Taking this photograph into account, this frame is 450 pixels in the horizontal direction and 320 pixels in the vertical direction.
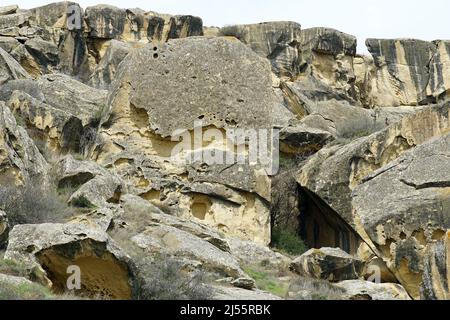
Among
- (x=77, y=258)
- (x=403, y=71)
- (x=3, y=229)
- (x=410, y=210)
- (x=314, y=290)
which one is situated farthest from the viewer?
(x=403, y=71)

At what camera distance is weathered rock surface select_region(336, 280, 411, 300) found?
1293cm

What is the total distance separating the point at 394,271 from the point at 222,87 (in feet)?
20.6

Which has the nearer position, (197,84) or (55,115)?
(197,84)

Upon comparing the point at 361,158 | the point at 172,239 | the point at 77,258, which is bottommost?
the point at 77,258

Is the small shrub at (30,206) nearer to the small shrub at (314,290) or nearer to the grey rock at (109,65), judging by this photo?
the small shrub at (314,290)

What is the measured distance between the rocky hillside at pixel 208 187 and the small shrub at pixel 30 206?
0.03m

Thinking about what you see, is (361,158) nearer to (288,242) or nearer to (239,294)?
(288,242)

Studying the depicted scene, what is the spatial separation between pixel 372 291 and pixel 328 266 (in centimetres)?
145

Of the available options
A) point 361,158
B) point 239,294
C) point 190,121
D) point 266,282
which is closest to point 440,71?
point 361,158

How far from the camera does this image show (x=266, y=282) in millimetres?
13562

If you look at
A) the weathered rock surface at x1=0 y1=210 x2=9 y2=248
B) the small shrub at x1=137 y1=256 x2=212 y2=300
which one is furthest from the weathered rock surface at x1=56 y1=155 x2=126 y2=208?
the small shrub at x1=137 y1=256 x2=212 y2=300

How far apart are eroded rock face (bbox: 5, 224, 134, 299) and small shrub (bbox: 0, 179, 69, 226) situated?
7.44 feet

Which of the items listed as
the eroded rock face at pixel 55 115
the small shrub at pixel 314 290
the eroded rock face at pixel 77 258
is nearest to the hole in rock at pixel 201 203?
the eroded rock face at pixel 55 115

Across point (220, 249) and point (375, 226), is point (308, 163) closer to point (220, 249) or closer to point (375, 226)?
point (220, 249)
